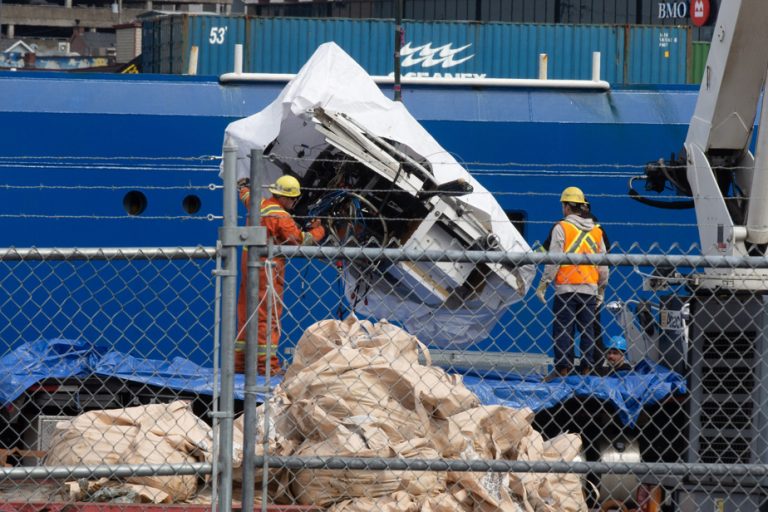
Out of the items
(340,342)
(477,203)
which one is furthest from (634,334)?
(340,342)

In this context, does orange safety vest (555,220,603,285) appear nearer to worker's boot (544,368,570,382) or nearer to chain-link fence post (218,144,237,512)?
worker's boot (544,368,570,382)

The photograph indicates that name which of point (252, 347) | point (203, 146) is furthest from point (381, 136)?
point (252, 347)

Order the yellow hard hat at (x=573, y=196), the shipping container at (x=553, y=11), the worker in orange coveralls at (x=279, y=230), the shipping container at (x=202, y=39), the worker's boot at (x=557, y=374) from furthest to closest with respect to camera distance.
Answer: the shipping container at (x=553, y=11) < the shipping container at (x=202, y=39) < the yellow hard hat at (x=573, y=196) < the worker in orange coveralls at (x=279, y=230) < the worker's boot at (x=557, y=374)

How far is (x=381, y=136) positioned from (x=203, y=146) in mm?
3999

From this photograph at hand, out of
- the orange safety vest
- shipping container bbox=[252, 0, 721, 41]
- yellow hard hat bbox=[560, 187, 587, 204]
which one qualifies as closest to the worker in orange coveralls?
the orange safety vest

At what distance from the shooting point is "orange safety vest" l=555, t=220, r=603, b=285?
33.1 feet

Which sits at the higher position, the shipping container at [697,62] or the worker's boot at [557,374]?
the shipping container at [697,62]

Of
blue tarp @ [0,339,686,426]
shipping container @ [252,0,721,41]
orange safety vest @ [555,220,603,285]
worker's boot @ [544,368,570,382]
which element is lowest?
worker's boot @ [544,368,570,382]

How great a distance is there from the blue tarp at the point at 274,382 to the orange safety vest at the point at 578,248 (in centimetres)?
190

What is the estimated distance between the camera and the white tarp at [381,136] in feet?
31.6

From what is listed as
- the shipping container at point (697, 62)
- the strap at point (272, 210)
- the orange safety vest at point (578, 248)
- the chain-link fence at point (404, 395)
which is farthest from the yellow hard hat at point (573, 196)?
the shipping container at point (697, 62)

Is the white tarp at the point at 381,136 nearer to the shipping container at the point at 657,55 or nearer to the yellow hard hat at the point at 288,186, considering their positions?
the yellow hard hat at the point at 288,186

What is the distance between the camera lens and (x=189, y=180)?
42.7 ft

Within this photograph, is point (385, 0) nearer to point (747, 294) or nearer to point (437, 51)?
point (437, 51)
